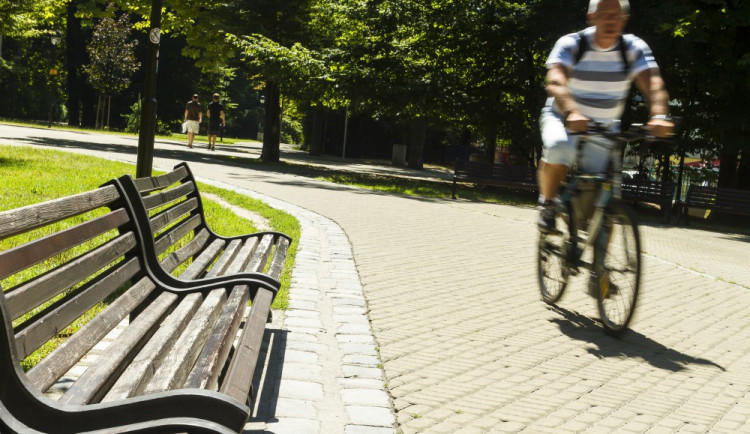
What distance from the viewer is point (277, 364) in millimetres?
4508

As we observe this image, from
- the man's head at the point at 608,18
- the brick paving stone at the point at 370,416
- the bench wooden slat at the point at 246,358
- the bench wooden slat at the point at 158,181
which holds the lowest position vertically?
the brick paving stone at the point at 370,416

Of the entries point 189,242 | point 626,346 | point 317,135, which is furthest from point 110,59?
point 626,346

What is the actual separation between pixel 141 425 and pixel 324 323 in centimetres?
341

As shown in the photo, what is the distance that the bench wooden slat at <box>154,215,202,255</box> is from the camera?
4.59m

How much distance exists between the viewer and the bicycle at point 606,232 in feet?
18.1

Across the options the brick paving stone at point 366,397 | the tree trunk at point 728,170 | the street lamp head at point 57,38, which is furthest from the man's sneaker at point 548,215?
the street lamp head at point 57,38

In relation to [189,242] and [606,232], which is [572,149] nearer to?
[606,232]

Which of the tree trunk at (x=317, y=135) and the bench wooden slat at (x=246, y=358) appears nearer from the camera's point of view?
the bench wooden slat at (x=246, y=358)

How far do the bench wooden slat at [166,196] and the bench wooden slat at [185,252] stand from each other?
0.94 feet

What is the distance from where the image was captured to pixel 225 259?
5230 mm

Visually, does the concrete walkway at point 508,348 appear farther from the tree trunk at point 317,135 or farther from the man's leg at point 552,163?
the tree trunk at point 317,135

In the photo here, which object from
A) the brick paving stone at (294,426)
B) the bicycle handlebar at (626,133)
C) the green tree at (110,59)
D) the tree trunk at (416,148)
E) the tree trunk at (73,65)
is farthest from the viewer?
the tree trunk at (73,65)

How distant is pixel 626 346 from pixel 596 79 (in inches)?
69.8

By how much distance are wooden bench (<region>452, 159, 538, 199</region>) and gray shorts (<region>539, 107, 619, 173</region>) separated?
45.8ft
